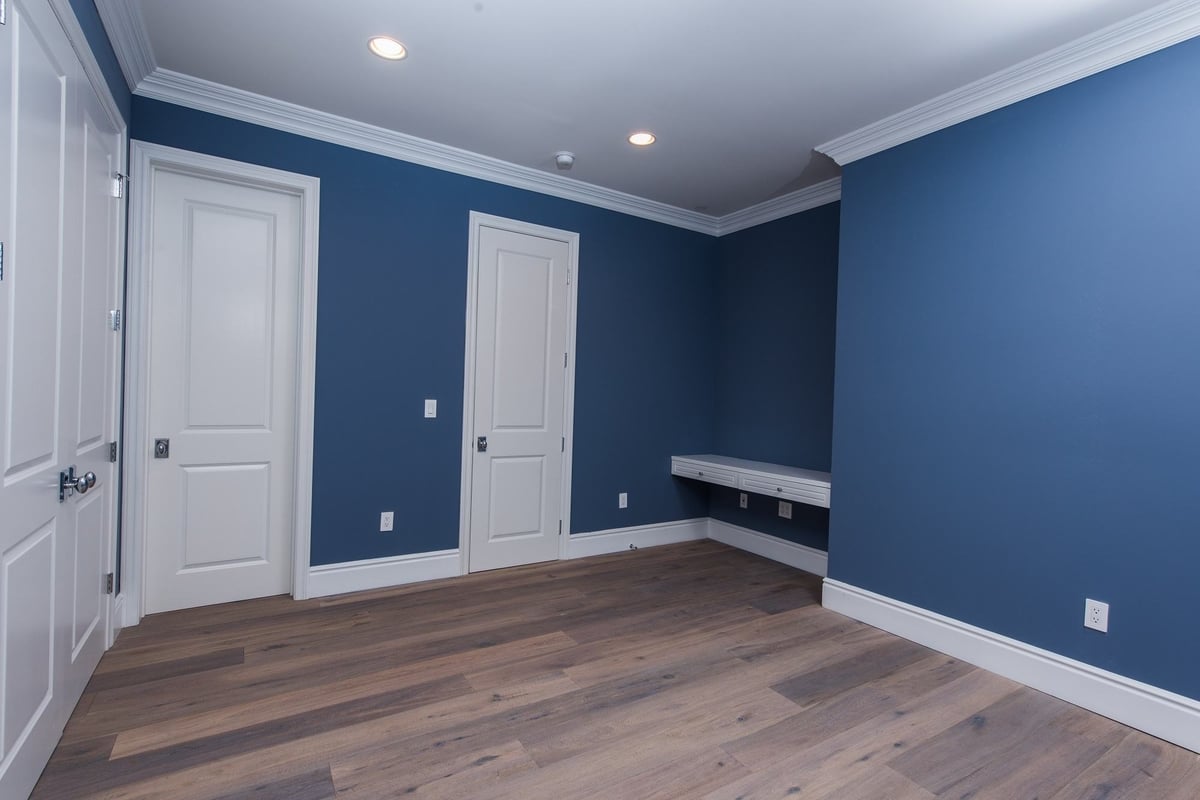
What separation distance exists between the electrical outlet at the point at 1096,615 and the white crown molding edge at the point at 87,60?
4102 millimetres

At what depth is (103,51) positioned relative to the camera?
2.32 m

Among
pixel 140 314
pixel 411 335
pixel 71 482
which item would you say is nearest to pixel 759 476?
pixel 411 335

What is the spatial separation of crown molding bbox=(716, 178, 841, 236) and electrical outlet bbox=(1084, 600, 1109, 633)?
277cm

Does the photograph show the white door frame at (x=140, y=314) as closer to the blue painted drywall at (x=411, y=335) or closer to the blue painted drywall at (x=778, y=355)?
the blue painted drywall at (x=411, y=335)

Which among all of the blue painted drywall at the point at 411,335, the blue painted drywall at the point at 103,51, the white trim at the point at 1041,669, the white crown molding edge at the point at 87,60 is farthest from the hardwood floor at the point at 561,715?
the blue painted drywall at the point at 103,51

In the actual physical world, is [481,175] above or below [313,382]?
above

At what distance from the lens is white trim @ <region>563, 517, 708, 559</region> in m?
4.36

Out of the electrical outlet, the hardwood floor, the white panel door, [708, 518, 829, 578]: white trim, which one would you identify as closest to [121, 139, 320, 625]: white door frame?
the white panel door

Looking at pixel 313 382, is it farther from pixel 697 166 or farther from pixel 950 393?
pixel 950 393

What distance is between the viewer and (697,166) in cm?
382

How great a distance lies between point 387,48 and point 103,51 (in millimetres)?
1054

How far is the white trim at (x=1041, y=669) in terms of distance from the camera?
2.20 metres

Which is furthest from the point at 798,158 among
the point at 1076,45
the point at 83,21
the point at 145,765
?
the point at 145,765

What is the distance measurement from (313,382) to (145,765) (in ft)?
6.25
